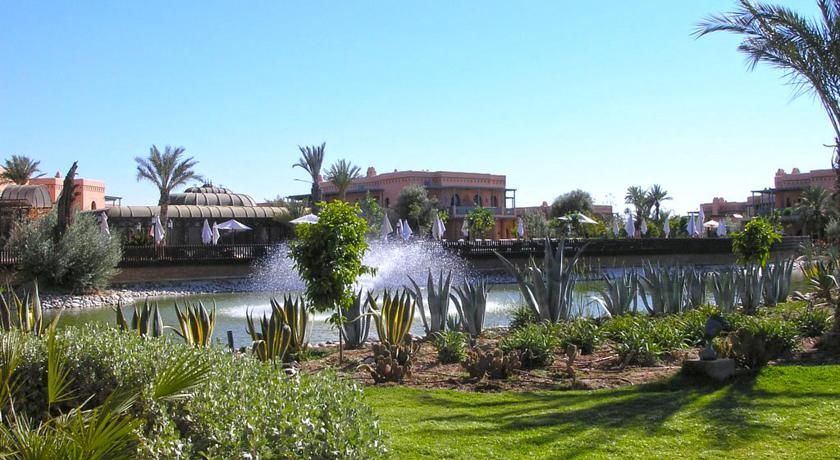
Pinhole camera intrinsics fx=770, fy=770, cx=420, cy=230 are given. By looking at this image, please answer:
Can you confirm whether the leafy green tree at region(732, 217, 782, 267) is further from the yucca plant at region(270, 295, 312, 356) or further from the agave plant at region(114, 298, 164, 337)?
the agave plant at region(114, 298, 164, 337)

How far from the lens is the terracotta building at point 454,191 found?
6175cm

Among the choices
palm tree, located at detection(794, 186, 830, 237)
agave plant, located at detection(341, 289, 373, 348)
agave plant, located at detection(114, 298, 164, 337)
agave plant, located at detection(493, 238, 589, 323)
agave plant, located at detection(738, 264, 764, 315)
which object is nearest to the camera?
agave plant, located at detection(114, 298, 164, 337)

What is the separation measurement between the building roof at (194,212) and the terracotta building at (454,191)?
61.7 ft

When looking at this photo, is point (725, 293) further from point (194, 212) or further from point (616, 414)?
point (194, 212)

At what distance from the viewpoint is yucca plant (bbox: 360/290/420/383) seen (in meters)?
7.43

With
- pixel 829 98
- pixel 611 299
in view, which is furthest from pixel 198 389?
pixel 611 299

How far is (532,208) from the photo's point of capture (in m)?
75.3

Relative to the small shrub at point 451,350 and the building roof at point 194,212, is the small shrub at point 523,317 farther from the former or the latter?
the building roof at point 194,212

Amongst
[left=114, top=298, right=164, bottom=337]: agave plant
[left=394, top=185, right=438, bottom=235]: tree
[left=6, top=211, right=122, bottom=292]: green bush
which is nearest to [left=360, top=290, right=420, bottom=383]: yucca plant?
[left=114, top=298, right=164, bottom=337]: agave plant

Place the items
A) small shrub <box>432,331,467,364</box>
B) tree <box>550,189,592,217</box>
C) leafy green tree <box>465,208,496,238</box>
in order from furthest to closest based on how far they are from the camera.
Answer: tree <box>550,189,592,217</box> < leafy green tree <box>465,208,496,238</box> < small shrub <box>432,331,467,364</box>

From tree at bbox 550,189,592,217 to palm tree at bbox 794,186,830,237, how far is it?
57.2 ft

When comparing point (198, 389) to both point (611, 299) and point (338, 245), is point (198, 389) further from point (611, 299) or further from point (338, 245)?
point (611, 299)

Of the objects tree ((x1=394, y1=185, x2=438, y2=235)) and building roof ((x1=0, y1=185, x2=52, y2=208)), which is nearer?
building roof ((x1=0, y1=185, x2=52, y2=208))

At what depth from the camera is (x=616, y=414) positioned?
5.62 meters
